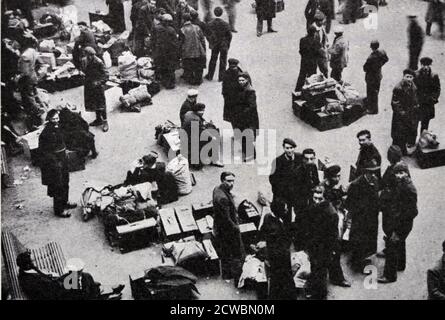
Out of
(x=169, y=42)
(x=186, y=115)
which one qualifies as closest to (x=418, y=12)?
(x=169, y=42)

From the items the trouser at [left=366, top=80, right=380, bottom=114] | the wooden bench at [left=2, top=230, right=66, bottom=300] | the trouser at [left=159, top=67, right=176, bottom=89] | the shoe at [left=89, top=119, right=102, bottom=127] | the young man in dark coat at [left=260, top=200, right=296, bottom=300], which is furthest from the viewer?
the trouser at [left=159, top=67, right=176, bottom=89]

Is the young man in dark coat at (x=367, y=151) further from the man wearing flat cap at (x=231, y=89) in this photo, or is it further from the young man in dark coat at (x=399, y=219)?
the man wearing flat cap at (x=231, y=89)

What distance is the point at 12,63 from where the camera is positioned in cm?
1659

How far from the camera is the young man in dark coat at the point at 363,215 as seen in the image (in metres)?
10.2

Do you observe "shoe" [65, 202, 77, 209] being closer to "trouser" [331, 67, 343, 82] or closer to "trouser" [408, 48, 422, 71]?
"trouser" [331, 67, 343, 82]

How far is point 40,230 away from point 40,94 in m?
4.74

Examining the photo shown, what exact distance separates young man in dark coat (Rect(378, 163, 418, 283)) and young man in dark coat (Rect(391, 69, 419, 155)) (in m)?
3.54

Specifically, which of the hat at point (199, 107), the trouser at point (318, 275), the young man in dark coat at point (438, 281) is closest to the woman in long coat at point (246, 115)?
the hat at point (199, 107)

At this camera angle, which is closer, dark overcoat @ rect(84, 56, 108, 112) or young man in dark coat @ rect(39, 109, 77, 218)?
young man in dark coat @ rect(39, 109, 77, 218)

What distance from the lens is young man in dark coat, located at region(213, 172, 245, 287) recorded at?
10.2 m

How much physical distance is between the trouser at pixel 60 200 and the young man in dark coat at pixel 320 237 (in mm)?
4798

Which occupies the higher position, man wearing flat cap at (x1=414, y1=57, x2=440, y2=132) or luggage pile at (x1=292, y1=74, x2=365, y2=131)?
man wearing flat cap at (x1=414, y1=57, x2=440, y2=132)

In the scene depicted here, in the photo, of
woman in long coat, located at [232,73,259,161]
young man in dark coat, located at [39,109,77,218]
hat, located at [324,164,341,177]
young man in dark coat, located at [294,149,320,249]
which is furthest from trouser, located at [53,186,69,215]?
hat, located at [324,164,341,177]
